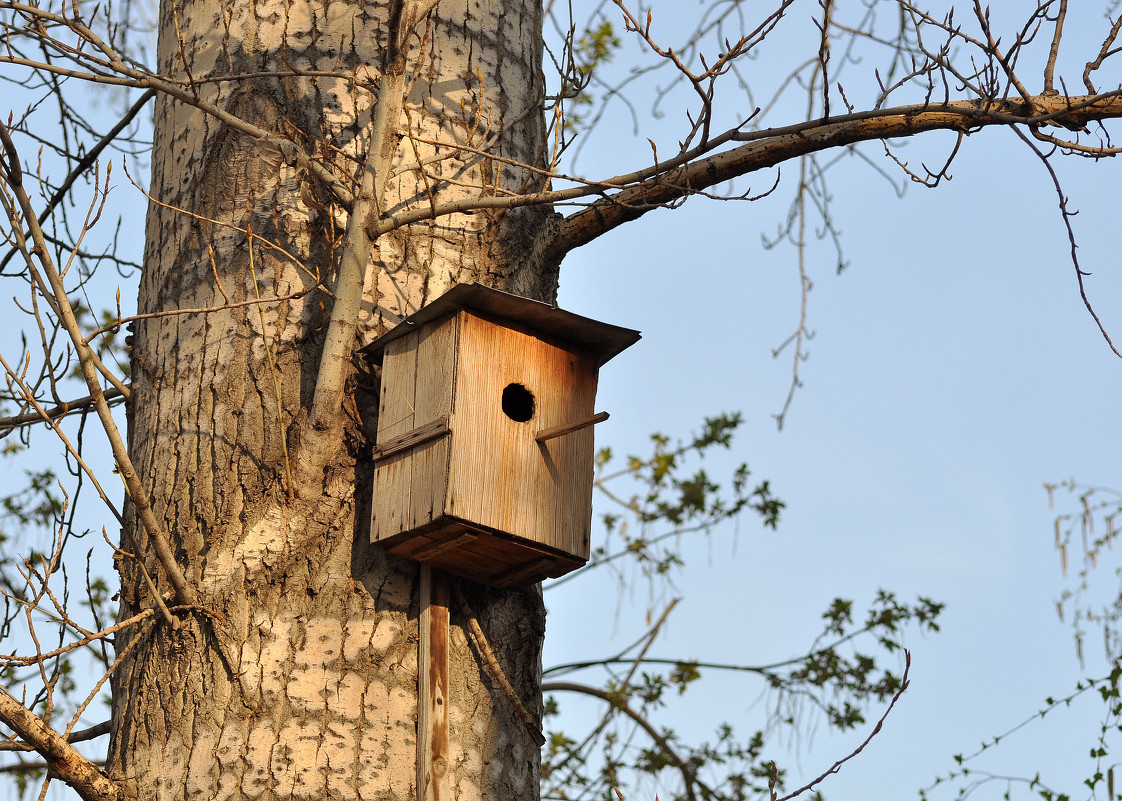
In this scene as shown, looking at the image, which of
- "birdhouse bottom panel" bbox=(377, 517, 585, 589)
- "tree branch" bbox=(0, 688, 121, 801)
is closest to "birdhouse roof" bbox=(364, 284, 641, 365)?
"birdhouse bottom panel" bbox=(377, 517, 585, 589)

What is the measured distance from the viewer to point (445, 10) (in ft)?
9.77

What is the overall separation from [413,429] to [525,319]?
0.36 metres

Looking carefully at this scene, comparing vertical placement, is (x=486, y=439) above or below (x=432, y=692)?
above

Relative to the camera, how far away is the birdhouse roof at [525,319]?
2578 mm

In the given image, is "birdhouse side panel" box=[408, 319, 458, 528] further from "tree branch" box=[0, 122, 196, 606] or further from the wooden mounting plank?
"tree branch" box=[0, 122, 196, 606]

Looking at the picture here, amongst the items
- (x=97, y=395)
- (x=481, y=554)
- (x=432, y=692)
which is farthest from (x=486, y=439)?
(x=97, y=395)

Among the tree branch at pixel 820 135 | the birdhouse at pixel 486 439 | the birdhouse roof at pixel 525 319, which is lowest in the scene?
the birdhouse at pixel 486 439

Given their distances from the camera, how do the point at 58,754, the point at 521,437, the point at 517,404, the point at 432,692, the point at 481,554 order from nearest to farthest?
1. the point at 58,754
2. the point at 432,692
3. the point at 481,554
4. the point at 521,437
5. the point at 517,404

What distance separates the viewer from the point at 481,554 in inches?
99.3

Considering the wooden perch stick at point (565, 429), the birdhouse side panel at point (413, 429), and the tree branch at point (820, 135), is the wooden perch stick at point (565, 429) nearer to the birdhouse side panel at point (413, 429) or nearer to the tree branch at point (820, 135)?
the birdhouse side panel at point (413, 429)

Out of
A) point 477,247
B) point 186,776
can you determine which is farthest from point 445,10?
point 186,776

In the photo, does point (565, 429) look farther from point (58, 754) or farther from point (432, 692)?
point (58, 754)

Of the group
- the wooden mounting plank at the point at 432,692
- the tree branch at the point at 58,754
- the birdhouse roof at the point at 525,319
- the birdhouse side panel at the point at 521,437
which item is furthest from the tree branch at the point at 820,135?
the tree branch at the point at 58,754

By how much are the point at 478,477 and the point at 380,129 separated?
0.69 m
